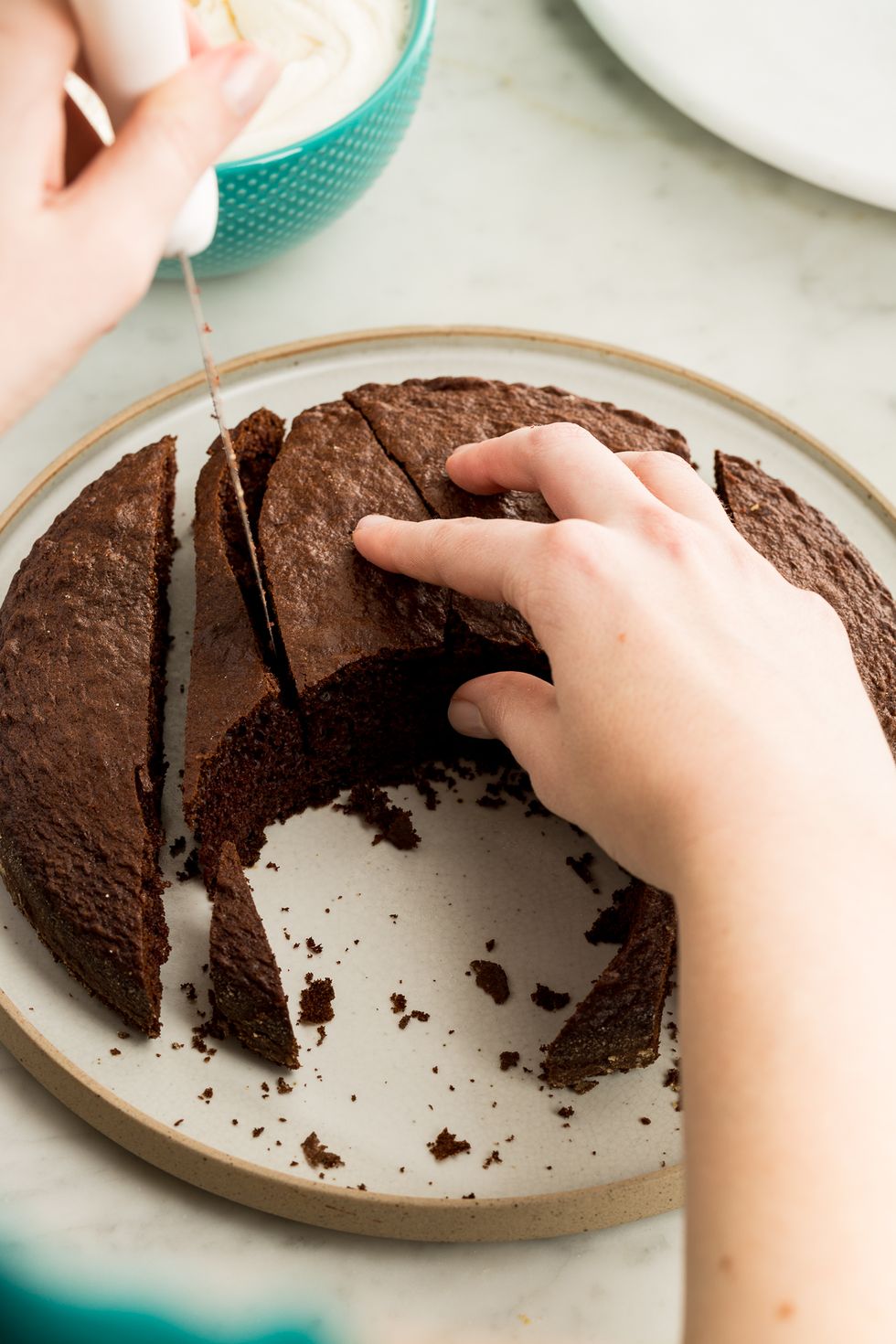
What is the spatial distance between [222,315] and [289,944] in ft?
7.33

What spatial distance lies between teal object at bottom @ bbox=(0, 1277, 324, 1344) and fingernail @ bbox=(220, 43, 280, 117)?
2350mm

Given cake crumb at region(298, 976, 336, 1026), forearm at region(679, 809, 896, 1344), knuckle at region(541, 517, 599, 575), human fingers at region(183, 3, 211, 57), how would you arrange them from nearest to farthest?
forearm at region(679, 809, 896, 1344) < human fingers at region(183, 3, 211, 57) < knuckle at region(541, 517, 599, 575) < cake crumb at region(298, 976, 336, 1026)

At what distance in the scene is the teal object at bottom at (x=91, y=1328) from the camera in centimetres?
256

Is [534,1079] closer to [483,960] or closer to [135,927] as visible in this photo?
[483,960]

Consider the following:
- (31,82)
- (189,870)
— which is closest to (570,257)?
(189,870)

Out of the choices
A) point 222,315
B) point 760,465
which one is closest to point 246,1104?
point 760,465

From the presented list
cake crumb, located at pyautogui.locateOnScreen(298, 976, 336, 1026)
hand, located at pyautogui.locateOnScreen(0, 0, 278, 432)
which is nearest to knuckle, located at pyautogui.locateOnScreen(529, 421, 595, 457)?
hand, located at pyautogui.locateOnScreen(0, 0, 278, 432)

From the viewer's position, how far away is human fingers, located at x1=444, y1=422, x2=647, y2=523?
2.74m

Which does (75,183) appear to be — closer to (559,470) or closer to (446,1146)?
(559,470)

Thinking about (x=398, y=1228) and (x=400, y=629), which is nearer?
(x=398, y=1228)

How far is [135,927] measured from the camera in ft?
9.30

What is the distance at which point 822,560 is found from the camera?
131 inches

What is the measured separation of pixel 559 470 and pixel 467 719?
70 centimetres

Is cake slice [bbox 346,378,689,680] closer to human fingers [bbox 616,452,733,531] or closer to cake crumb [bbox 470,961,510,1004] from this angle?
human fingers [bbox 616,452,733,531]
